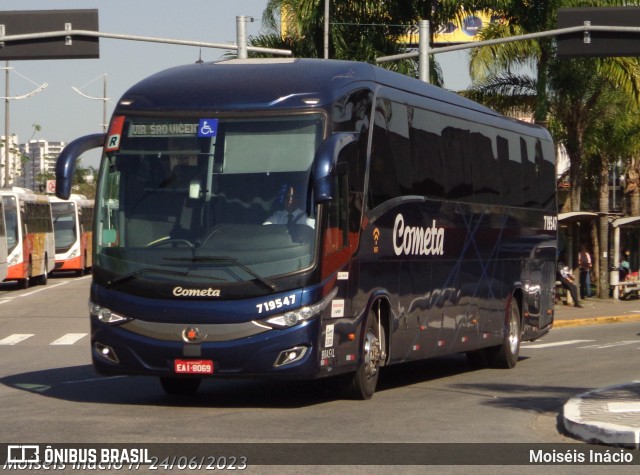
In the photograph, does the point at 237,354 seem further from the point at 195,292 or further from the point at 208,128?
the point at 208,128

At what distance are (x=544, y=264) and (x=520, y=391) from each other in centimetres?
621

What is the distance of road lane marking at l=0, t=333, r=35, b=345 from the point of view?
75.0ft

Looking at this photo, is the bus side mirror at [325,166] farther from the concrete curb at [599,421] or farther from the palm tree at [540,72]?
the palm tree at [540,72]

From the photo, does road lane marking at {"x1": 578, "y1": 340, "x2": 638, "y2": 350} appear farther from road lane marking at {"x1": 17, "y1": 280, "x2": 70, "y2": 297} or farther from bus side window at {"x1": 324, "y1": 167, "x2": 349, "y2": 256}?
road lane marking at {"x1": 17, "y1": 280, "x2": 70, "y2": 297}

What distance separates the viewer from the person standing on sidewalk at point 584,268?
126 feet

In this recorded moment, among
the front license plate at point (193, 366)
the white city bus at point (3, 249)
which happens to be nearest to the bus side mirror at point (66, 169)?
the front license plate at point (193, 366)

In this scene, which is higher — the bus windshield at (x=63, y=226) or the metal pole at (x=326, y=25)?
the metal pole at (x=326, y=25)

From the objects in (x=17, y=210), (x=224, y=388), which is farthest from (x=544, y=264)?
(x=17, y=210)

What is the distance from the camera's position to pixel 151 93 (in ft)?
43.7

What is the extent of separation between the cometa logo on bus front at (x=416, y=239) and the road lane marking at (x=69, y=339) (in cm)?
890

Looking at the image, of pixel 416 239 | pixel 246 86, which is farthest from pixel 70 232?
pixel 246 86

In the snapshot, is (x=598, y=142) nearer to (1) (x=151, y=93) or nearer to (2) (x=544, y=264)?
(2) (x=544, y=264)

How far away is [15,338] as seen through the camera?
2384cm

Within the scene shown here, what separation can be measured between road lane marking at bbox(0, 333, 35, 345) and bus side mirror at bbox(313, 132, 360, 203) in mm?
11775
